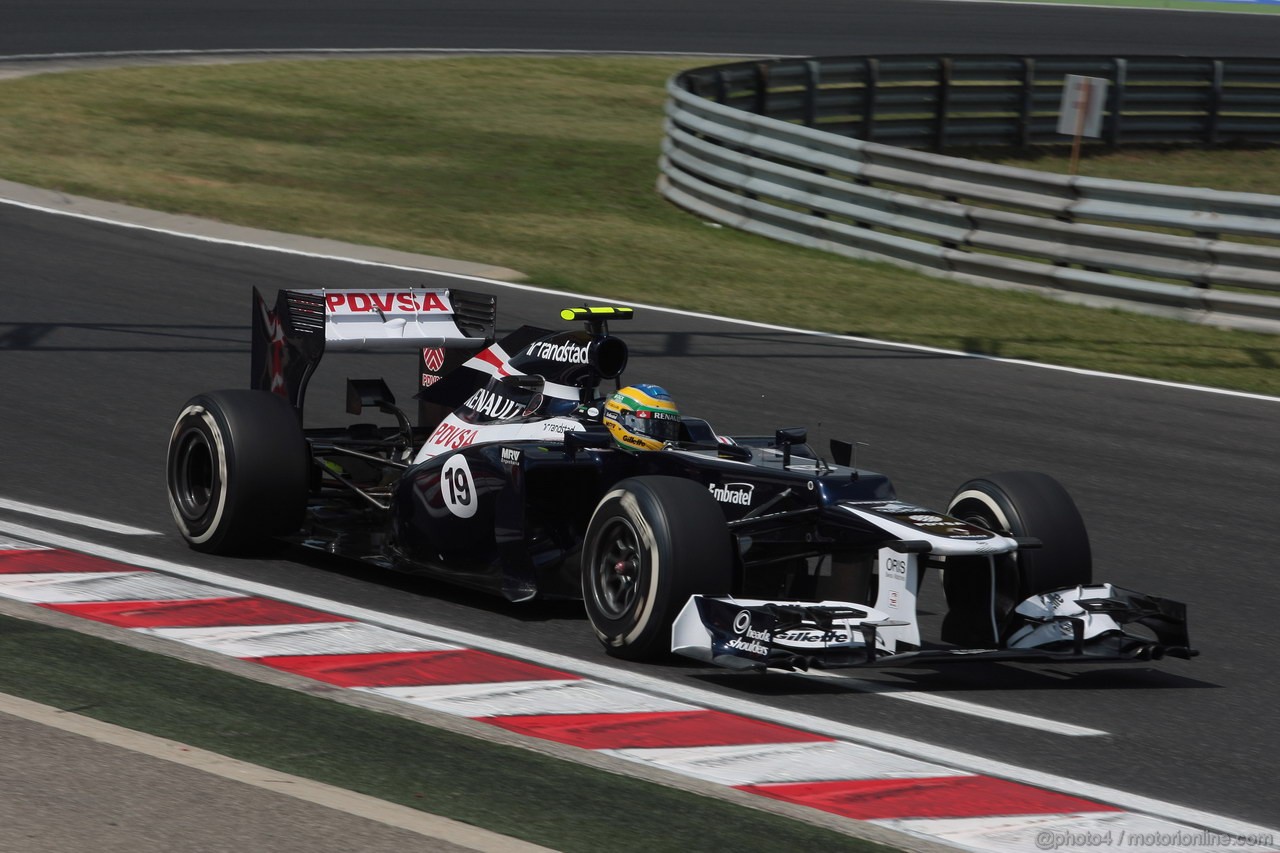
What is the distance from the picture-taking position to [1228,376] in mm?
13844

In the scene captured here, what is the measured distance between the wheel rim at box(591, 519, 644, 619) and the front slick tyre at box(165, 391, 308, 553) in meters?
1.79

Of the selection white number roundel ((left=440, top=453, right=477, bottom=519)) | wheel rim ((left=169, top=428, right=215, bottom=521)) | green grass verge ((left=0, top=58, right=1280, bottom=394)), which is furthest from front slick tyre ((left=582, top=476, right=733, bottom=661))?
green grass verge ((left=0, top=58, right=1280, bottom=394))

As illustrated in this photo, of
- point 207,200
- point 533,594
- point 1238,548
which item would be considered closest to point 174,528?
point 533,594

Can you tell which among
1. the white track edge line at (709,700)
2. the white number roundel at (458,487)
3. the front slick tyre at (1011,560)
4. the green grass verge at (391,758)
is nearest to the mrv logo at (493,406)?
the white number roundel at (458,487)

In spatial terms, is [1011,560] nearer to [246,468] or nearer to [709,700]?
[709,700]

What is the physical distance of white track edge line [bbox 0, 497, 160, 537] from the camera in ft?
29.3

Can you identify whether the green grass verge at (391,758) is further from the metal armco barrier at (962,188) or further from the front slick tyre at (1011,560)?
the metal armco barrier at (962,188)

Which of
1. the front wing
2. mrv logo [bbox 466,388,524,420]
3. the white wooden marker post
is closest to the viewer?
the front wing

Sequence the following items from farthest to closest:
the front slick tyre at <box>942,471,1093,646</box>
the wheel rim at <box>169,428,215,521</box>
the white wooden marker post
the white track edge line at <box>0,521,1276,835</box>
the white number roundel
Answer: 1. the white wooden marker post
2. the wheel rim at <box>169,428,215,521</box>
3. the white number roundel
4. the front slick tyre at <box>942,471,1093,646</box>
5. the white track edge line at <box>0,521,1276,835</box>

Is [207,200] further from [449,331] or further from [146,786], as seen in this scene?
[146,786]

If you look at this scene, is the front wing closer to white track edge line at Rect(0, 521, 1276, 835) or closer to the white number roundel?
white track edge line at Rect(0, 521, 1276, 835)

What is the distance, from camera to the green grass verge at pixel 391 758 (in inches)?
199

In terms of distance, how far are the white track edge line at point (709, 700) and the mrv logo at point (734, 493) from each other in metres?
0.83

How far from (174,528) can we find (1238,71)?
22522mm
